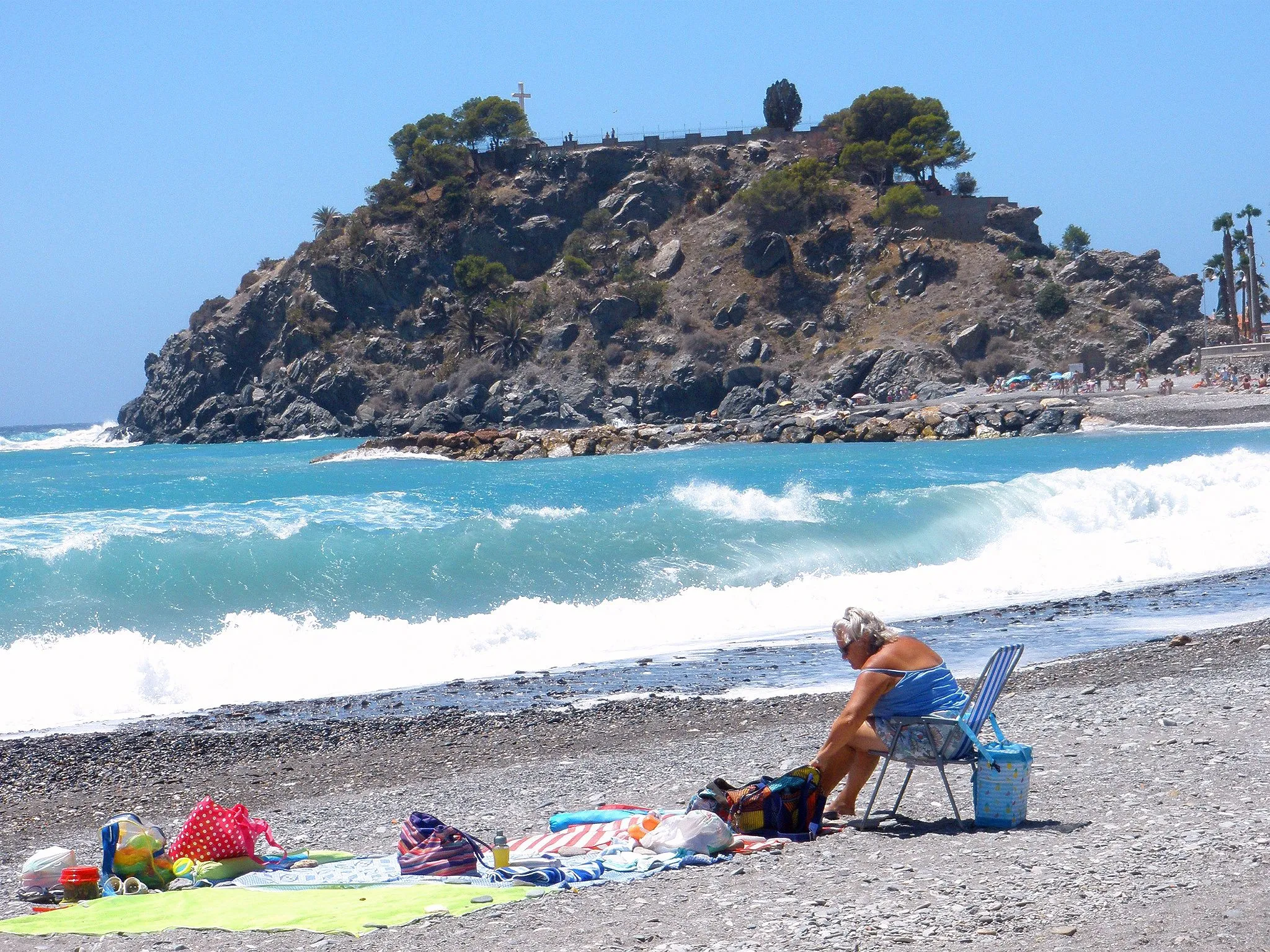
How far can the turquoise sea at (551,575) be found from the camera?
13.3 meters

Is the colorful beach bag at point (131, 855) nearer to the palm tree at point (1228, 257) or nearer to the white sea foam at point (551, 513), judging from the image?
the white sea foam at point (551, 513)

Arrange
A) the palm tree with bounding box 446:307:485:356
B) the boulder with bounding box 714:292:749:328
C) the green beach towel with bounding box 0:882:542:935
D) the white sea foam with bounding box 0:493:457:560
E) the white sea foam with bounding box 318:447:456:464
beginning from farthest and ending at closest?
the palm tree with bounding box 446:307:485:356
the boulder with bounding box 714:292:749:328
the white sea foam with bounding box 318:447:456:464
the white sea foam with bounding box 0:493:457:560
the green beach towel with bounding box 0:882:542:935

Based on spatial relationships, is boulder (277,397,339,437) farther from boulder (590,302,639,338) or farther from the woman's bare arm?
the woman's bare arm

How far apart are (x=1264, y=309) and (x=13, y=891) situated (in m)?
90.4

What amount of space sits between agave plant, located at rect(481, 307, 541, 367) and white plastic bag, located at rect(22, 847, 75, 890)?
86597 mm

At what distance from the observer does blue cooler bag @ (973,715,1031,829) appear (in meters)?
5.66

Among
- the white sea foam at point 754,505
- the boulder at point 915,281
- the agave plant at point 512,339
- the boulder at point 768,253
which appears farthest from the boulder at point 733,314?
the white sea foam at point 754,505

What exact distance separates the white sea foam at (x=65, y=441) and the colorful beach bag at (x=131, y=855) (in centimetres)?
10402

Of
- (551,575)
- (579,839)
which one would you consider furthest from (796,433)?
(579,839)

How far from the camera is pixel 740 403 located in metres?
77.8

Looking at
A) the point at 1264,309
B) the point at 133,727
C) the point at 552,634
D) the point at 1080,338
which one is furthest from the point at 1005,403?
the point at 133,727

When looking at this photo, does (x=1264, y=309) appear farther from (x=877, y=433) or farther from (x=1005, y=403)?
(x=877, y=433)

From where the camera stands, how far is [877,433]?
195ft

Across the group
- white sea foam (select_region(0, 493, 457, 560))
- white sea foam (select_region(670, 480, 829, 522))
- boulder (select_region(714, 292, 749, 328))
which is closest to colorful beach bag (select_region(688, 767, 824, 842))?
white sea foam (select_region(0, 493, 457, 560))
